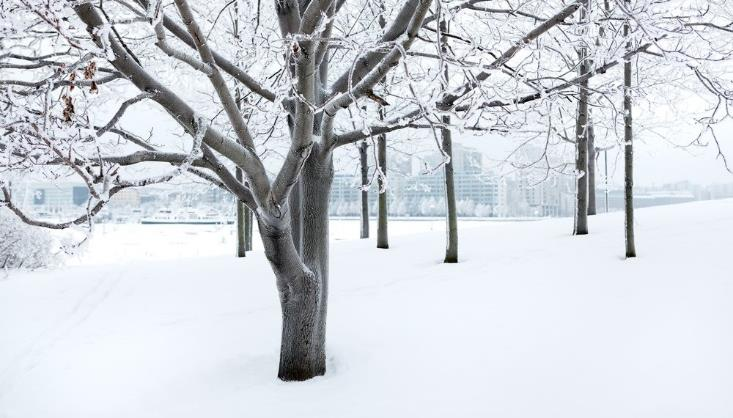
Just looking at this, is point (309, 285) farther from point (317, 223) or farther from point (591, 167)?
point (591, 167)

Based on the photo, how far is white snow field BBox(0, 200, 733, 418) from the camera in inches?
165

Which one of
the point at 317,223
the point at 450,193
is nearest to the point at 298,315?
the point at 317,223

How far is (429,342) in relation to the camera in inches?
216

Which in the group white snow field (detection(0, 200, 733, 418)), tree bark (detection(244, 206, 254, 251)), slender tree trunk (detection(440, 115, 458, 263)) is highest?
slender tree trunk (detection(440, 115, 458, 263))

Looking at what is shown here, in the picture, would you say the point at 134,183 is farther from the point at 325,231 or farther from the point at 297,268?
the point at 325,231

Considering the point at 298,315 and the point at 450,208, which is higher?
the point at 450,208

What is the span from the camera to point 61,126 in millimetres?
2949

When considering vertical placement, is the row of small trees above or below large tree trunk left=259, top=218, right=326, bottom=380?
above

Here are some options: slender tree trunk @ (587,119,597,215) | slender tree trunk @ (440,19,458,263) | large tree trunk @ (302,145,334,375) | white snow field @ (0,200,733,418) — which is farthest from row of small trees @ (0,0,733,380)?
slender tree trunk @ (587,119,597,215)

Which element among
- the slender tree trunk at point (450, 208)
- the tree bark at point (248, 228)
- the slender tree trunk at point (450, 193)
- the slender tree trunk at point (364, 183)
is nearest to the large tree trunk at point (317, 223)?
the slender tree trunk at point (450, 208)

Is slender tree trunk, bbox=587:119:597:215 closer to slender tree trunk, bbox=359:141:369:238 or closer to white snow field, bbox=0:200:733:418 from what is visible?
white snow field, bbox=0:200:733:418

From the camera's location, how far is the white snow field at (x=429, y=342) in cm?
420

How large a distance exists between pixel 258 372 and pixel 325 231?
161 centimetres

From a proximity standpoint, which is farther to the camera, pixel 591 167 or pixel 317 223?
pixel 591 167
